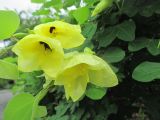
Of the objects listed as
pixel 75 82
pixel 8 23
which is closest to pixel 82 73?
pixel 75 82

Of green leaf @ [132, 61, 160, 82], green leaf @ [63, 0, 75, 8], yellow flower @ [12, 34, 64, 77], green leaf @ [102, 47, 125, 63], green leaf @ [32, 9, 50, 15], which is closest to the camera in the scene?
yellow flower @ [12, 34, 64, 77]

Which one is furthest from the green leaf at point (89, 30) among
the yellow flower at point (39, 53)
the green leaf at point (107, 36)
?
the yellow flower at point (39, 53)

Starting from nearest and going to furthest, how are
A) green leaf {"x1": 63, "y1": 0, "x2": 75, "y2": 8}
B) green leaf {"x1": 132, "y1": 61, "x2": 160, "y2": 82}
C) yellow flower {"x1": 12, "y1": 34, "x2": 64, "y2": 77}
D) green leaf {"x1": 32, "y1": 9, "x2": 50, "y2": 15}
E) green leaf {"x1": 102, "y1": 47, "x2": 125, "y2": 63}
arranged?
yellow flower {"x1": 12, "y1": 34, "x2": 64, "y2": 77}, green leaf {"x1": 132, "y1": 61, "x2": 160, "y2": 82}, green leaf {"x1": 102, "y1": 47, "x2": 125, "y2": 63}, green leaf {"x1": 63, "y1": 0, "x2": 75, "y2": 8}, green leaf {"x1": 32, "y1": 9, "x2": 50, "y2": 15}

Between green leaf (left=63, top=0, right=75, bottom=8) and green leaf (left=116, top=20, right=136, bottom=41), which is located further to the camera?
green leaf (left=63, top=0, right=75, bottom=8)

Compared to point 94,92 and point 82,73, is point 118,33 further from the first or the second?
point 82,73

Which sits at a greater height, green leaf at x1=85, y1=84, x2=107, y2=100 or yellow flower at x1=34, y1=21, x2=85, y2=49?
yellow flower at x1=34, y1=21, x2=85, y2=49

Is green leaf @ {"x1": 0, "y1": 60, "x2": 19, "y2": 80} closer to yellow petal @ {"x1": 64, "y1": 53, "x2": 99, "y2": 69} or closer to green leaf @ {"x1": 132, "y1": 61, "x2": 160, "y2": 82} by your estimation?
yellow petal @ {"x1": 64, "y1": 53, "x2": 99, "y2": 69}

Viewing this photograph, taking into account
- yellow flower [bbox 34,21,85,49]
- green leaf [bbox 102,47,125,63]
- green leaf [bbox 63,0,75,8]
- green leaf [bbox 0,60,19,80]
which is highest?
yellow flower [bbox 34,21,85,49]

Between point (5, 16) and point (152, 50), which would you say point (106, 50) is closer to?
point (152, 50)

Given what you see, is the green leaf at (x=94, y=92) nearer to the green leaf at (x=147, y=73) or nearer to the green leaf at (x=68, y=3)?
the green leaf at (x=147, y=73)

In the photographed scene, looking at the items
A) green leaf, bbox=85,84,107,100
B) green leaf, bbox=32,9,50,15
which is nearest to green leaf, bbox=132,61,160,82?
green leaf, bbox=85,84,107,100
